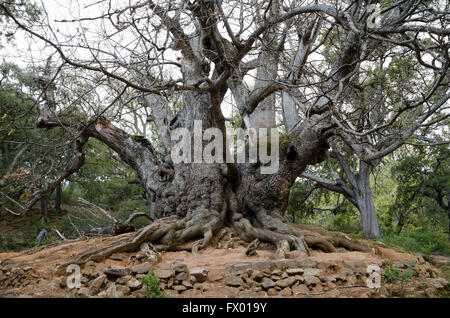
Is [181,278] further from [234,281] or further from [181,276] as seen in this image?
[234,281]

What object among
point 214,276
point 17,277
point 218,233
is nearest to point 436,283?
point 214,276

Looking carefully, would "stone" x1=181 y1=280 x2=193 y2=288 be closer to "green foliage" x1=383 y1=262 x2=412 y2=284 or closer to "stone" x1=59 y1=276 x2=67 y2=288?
"stone" x1=59 y1=276 x2=67 y2=288

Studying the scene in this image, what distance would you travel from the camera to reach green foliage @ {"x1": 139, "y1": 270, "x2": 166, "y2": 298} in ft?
9.43

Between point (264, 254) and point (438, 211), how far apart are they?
31.2 feet

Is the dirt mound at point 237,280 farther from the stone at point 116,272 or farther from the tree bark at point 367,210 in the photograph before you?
the tree bark at point 367,210

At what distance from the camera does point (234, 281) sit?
3.13 meters

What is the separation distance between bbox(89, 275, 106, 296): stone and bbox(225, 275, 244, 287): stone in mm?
1271

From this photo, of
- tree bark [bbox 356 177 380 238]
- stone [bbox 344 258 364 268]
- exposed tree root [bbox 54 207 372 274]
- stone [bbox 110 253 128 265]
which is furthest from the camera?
tree bark [bbox 356 177 380 238]

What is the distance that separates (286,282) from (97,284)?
1910mm

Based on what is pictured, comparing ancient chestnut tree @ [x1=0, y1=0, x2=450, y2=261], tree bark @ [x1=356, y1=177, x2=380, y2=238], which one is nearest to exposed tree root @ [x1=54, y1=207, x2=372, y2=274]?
ancient chestnut tree @ [x1=0, y1=0, x2=450, y2=261]

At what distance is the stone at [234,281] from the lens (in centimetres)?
311

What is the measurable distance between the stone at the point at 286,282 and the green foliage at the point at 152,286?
117cm
